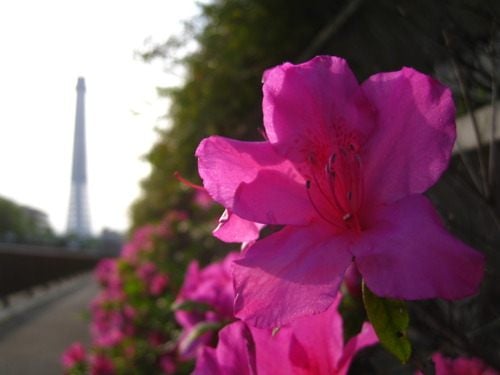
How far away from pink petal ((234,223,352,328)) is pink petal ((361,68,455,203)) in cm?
6

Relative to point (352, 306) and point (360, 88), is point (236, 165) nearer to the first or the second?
point (360, 88)

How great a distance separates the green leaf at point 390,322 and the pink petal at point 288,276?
0.15 feet

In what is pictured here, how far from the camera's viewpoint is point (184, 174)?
386cm

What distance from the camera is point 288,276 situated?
16.8 inches

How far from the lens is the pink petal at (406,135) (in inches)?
16.5

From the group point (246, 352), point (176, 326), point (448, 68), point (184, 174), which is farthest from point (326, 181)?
point (184, 174)

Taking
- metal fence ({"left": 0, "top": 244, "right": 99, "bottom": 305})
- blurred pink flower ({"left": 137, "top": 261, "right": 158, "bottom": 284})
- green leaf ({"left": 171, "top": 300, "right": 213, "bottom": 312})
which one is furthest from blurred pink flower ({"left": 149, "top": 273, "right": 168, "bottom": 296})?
metal fence ({"left": 0, "top": 244, "right": 99, "bottom": 305})

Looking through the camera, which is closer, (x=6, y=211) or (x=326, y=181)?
(x=326, y=181)

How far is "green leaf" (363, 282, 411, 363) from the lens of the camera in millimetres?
434

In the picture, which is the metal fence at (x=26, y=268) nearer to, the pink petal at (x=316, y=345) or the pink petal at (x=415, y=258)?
the pink petal at (x=316, y=345)

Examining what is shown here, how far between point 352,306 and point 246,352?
374 mm

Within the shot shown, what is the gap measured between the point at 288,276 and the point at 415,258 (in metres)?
0.10

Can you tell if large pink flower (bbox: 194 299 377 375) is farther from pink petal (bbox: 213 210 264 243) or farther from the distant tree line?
the distant tree line

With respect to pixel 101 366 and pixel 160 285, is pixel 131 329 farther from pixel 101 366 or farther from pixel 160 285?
pixel 101 366
